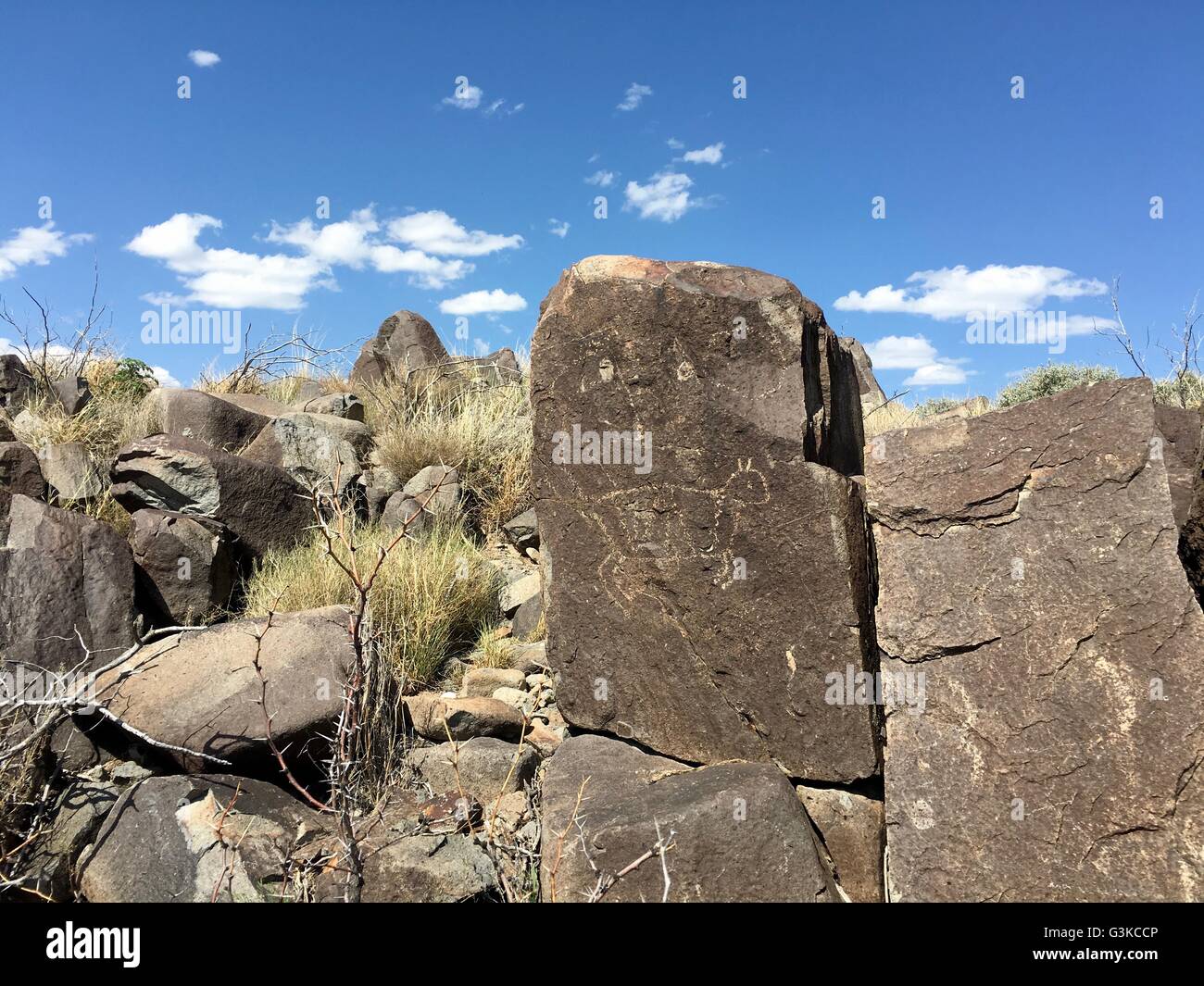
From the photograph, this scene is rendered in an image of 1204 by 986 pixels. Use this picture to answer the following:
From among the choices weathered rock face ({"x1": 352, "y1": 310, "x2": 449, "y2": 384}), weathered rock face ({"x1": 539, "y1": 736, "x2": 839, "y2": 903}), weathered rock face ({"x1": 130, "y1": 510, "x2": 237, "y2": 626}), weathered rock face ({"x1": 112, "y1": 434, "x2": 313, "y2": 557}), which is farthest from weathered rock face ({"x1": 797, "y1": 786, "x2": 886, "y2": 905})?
weathered rock face ({"x1": 352, "y1": 310, "x2": 449, "y2": 384})

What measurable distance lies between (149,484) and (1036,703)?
5.14 meters

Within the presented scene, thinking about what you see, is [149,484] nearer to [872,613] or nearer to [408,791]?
[408,791]

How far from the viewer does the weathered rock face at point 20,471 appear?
5.54 metres

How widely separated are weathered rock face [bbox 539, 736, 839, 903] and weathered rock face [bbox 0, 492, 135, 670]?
2803mm

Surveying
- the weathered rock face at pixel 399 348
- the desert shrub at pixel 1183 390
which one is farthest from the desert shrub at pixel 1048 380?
the weathered rock face at pixel 399 348

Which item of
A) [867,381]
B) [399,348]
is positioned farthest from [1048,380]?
[399,348]

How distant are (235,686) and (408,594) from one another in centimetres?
135

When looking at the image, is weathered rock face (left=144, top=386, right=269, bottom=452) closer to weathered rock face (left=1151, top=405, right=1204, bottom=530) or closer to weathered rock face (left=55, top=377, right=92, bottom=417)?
weathered rock face (left=55, top=377, right=92, bottom=417)

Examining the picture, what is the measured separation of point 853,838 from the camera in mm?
3350

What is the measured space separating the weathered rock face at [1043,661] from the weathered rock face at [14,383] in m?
8.08

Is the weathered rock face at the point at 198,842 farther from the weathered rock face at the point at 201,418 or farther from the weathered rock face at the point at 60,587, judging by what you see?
the weathered rock face at the point at 201,418

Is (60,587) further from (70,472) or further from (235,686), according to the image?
(70,472)
